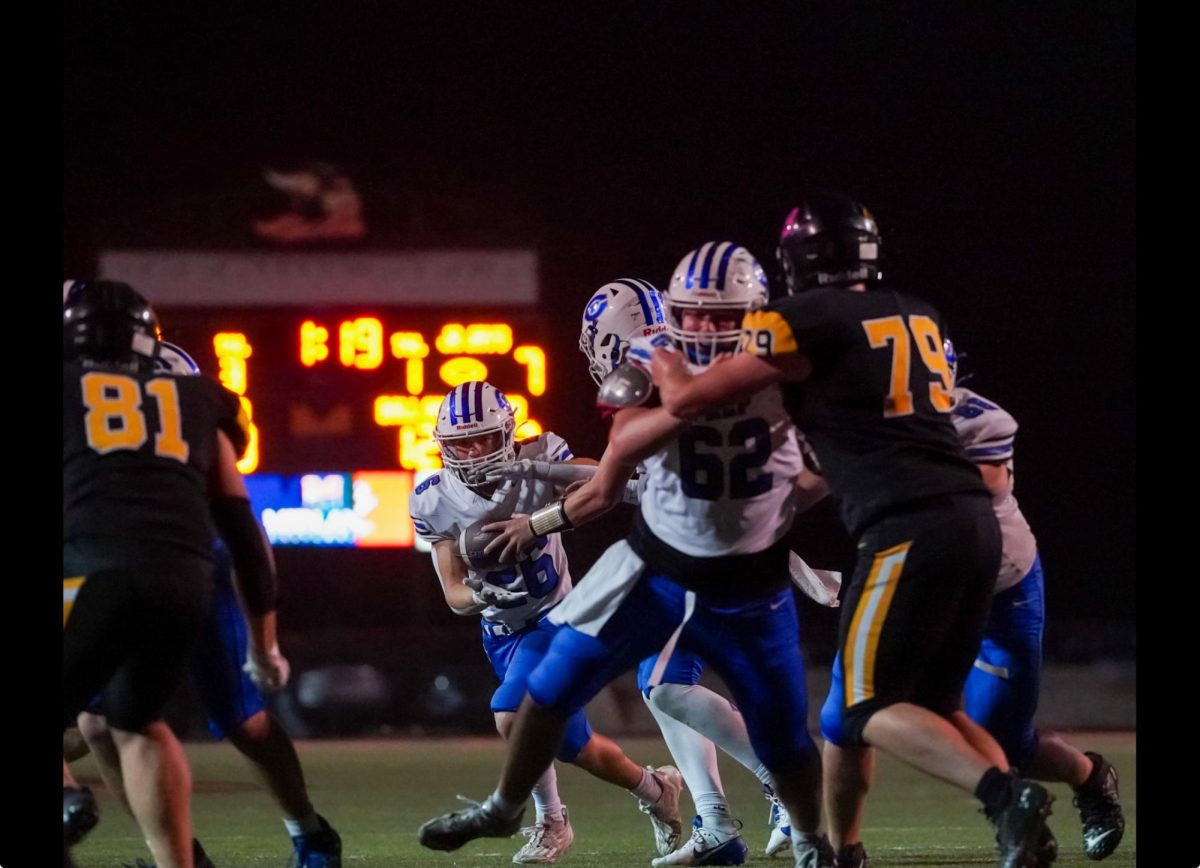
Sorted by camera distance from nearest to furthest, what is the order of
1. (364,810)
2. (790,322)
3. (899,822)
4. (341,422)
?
(790,322), (899,822), (364,810), (341,422)

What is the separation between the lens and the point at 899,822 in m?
6.96

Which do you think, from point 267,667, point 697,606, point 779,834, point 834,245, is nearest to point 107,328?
point 267,667

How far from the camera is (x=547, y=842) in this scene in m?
5.82

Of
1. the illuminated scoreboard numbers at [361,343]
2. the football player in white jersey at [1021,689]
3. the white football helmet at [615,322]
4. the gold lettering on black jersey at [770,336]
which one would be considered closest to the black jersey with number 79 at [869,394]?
the gold lettering on black jersey at [770,336]

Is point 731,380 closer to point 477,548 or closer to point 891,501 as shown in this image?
point 891,501

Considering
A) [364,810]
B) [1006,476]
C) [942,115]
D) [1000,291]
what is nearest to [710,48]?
[942,115]

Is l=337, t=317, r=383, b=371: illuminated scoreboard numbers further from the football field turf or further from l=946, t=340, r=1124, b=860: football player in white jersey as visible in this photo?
l=946, t=340, r=1124, b=860: football player in white jersey

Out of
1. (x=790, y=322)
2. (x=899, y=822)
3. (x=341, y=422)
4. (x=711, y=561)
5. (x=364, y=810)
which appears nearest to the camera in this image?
(x=790, y=322)

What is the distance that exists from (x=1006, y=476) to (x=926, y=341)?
96 centimetres

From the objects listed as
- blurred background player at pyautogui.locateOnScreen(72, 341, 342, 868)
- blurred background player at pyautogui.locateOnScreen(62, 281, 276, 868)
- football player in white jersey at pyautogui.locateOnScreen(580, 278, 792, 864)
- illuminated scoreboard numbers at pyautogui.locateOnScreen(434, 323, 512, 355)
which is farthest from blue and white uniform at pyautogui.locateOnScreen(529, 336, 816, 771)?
illuminated scoreboard numbers at pyautogui.locateOnScreen(434, 323, 512, 355)

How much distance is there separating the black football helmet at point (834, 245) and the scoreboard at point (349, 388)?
6.52 meters

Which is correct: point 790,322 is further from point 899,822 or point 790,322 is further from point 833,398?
point 899,822

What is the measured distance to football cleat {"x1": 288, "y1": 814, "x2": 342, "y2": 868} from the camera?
467cm

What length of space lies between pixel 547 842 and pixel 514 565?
921 millimetres
